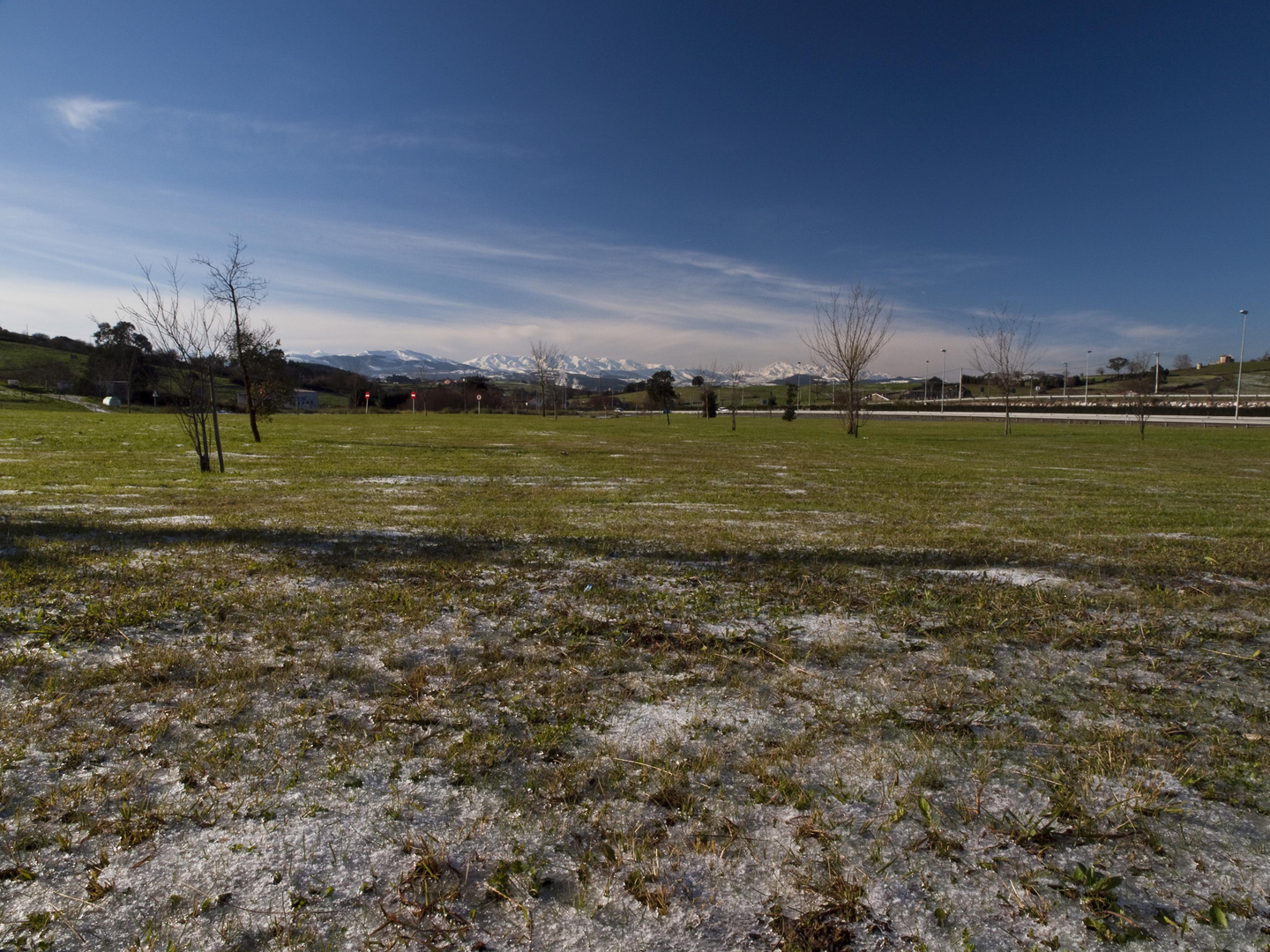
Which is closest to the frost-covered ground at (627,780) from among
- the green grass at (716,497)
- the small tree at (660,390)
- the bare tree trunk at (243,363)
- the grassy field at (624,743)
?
the grassy field at (624,743)

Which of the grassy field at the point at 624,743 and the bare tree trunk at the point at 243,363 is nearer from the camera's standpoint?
the grassy field at the point at 624,743

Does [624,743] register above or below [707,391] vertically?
below

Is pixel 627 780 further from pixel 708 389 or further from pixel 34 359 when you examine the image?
pixel 34 359

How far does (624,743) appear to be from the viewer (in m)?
2.99

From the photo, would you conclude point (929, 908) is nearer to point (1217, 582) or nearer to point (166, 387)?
point (1217, 582)

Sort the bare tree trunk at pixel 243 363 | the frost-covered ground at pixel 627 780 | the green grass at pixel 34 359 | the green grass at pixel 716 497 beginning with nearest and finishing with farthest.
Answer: the frost-covered ground at pixel 627 780 → the green grass at pixel 716 497 → the bare tree trunk at pixel 243 363 → the green grass at pixel 34 359

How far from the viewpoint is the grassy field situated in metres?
2.01

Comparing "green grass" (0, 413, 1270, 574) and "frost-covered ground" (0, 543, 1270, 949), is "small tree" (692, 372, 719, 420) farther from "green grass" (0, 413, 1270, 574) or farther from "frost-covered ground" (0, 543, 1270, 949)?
"frost-covered ground" (0, 543, 1270, 949)

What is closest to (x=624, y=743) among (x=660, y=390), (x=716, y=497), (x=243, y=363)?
(x=716, y=497)

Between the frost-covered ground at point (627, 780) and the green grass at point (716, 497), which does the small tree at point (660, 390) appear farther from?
the frost-covered ground at point (627, 780)

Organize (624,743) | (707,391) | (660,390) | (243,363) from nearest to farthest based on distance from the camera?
(624,743)
(243,363)
(707,391)
(660,390)

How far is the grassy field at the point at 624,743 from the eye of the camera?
2014 millimetres

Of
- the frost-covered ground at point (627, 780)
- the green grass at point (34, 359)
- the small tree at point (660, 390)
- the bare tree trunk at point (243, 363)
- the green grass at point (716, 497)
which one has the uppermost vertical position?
the green grass at point (34, 359)

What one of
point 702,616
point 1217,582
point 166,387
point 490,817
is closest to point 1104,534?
point 1217,582
